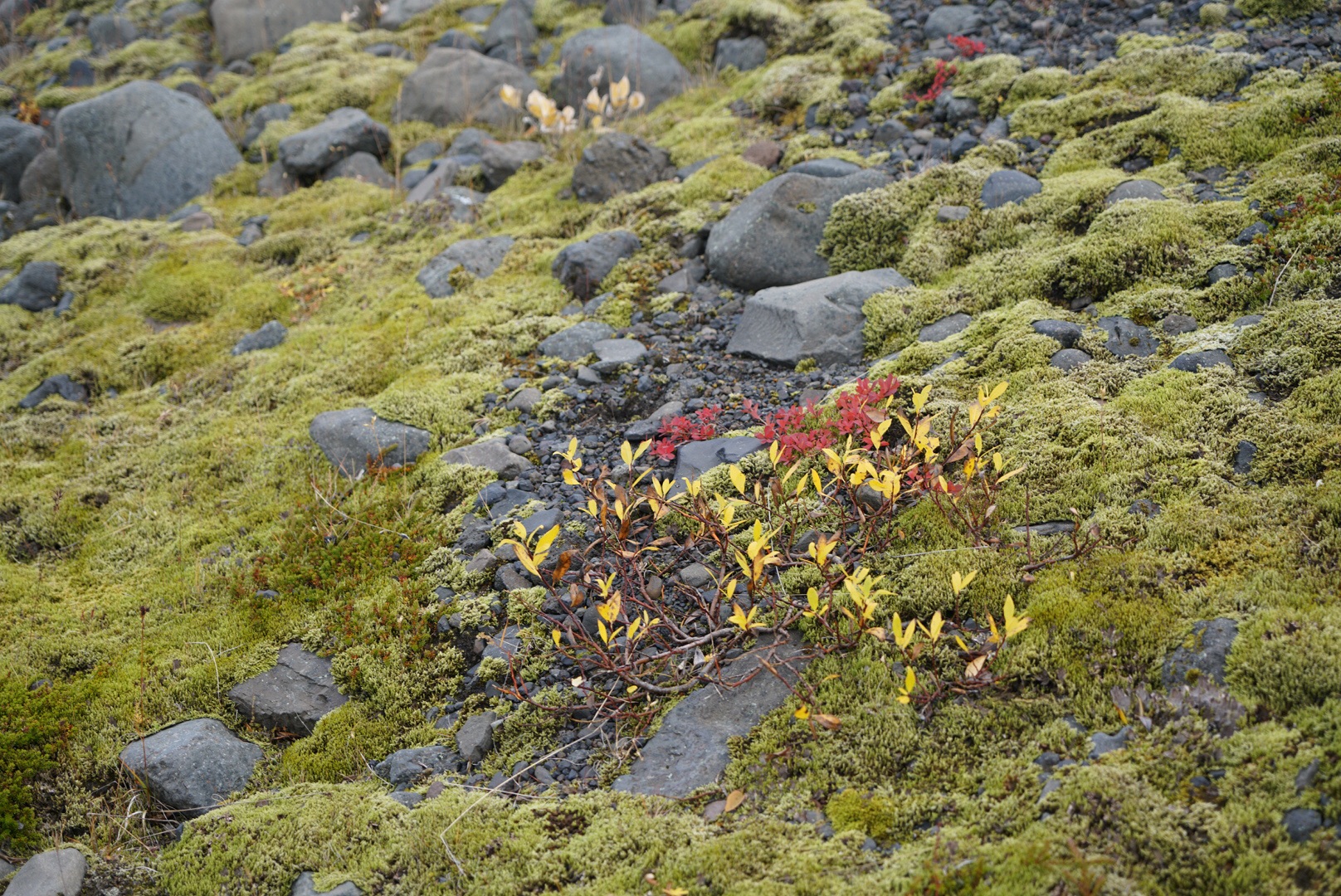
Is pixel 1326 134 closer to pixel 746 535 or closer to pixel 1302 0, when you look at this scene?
pixel 1302 0

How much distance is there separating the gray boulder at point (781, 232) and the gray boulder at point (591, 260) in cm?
101

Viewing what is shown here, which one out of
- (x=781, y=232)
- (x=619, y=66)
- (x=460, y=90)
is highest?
(x=619, y=66)

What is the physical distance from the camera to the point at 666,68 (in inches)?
457

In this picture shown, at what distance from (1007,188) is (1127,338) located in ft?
7.49

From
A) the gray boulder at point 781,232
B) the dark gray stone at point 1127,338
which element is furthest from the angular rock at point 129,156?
the dark gray stone at point 1127,338

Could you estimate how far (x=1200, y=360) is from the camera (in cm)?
497

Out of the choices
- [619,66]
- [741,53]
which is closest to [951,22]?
[741,53]

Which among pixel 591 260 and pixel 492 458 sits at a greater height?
pixel 591 260

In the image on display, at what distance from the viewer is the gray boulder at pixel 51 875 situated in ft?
12.2

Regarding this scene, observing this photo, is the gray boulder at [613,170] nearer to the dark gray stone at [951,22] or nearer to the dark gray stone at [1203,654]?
the dark gray stone at [951,22]

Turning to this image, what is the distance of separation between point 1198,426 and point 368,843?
4.71 m

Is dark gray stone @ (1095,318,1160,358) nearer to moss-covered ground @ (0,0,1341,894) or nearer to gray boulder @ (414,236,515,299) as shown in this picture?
moss-covered ground @ (0,0,1341,894)

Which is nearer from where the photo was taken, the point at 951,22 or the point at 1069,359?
the point at 1069,359

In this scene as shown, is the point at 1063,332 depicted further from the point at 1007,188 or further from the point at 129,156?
the point at 129,156
